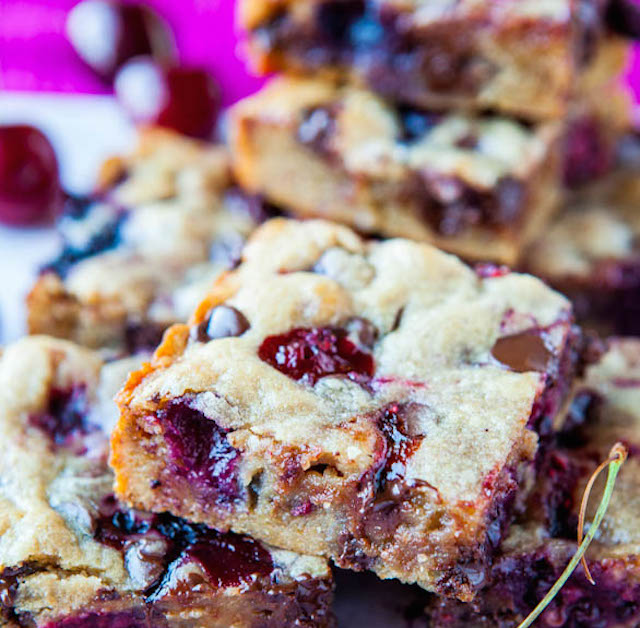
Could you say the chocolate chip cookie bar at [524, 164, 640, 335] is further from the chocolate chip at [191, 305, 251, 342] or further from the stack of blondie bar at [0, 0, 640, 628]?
the chocolate chip at [191, 305, 251, 342]

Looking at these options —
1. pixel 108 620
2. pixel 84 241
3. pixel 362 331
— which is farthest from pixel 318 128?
pixel 108 620

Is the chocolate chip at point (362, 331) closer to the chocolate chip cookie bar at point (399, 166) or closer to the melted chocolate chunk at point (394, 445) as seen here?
the melted chocolate chunk at point (394, 445)

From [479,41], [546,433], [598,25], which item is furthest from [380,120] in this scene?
[546,433]

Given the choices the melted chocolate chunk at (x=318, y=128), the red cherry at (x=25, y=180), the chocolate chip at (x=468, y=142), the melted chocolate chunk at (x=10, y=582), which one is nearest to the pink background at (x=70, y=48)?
the red cherry at (x=25, y=180)

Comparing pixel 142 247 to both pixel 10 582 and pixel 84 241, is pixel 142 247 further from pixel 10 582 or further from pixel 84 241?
pixel 10 582

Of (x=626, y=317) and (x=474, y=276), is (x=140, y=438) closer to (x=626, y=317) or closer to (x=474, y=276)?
(x=474, y=276)
